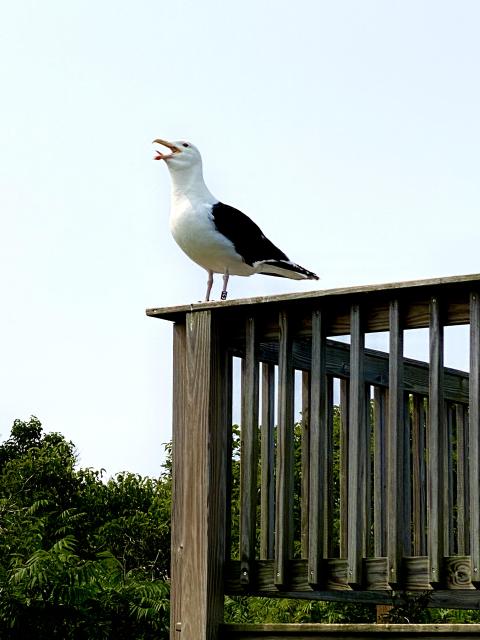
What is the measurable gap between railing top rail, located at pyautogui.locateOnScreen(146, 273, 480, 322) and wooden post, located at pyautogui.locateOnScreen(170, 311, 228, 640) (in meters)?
0.06

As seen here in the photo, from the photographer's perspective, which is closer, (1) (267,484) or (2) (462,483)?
(1) (267,484)

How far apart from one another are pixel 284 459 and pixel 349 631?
31.1 inches

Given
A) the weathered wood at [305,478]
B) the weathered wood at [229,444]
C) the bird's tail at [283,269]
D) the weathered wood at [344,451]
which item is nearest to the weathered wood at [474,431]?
the weathered wood at [305,478]

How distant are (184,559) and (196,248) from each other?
1990 mm

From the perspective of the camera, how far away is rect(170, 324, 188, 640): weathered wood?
640 centimetres

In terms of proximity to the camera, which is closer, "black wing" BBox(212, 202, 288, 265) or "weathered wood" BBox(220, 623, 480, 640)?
"weathered wood" BBox(220, 623, 480, 640)

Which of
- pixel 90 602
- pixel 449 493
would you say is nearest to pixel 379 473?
pixel 449 493

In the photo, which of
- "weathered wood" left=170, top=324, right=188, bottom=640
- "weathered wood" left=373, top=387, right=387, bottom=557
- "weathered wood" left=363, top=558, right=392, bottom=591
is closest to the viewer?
"weathered wood" left=363, top=558, right=392, bottom=591

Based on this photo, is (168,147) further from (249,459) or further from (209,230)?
(249,459)

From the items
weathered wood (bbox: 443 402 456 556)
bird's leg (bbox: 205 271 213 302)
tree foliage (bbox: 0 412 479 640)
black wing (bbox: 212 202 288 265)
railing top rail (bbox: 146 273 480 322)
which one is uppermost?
black wing (bbox: 212 202 288 265)

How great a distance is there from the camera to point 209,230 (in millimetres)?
7625

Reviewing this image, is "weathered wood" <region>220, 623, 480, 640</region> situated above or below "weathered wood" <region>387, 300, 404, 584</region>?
below

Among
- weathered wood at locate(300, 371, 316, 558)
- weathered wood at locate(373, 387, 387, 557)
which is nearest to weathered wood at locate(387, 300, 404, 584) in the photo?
weathered wood at locate(300, 371, 316, 558)

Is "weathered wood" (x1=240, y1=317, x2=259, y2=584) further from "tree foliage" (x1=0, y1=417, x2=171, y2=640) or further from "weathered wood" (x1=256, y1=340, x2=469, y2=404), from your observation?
"tree foliage" (x1=0, y1=417, x2=171, y2=640)
